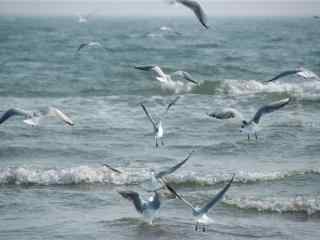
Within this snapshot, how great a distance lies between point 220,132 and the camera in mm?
15188

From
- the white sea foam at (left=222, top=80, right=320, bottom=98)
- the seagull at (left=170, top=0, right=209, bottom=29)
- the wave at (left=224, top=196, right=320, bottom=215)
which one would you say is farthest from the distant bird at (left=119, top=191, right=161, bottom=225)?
the white sea foam at (left=222, top=80, right=320, bottom=98)

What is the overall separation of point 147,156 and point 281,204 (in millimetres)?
3400

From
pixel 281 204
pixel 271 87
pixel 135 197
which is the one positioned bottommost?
pixel 281 204

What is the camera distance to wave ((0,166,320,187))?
11555 millimetres

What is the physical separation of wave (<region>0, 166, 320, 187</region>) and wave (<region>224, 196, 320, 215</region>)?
42.6 inches

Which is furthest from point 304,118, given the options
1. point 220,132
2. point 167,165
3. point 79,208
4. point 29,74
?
point 29,74

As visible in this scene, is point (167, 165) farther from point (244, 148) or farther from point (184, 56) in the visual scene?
point (184, 56)

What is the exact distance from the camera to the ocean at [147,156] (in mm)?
9500

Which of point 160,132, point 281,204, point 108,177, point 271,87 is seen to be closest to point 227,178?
point 160,132

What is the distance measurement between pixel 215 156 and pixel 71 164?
2374 mm

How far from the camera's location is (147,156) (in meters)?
13.1

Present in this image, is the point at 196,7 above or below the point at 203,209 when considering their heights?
above

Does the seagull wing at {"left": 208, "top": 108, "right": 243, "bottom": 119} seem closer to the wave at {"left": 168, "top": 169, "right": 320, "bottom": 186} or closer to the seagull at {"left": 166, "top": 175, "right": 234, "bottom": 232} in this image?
the wave at {"left": 168, "top": 169, "right": 320, "bottom": 186}

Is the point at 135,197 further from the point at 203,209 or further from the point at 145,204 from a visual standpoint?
the point at 203,209
